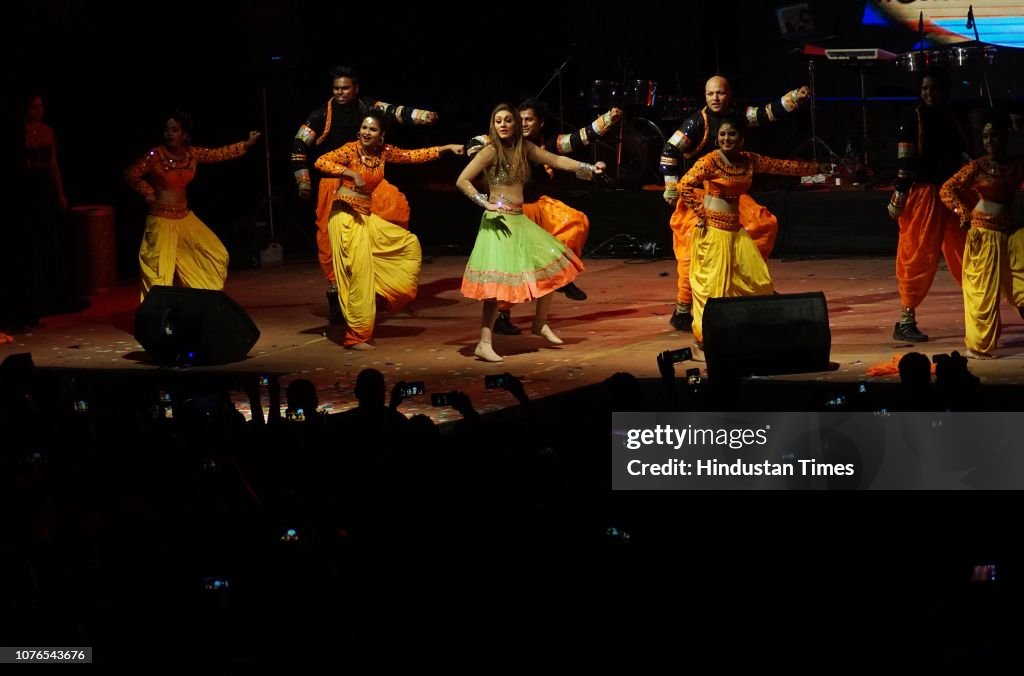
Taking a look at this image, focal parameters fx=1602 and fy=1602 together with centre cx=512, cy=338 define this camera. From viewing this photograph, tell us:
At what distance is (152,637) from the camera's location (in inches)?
139

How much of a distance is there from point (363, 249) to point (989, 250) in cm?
364

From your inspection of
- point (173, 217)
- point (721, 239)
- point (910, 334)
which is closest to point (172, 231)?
point (173, 217)

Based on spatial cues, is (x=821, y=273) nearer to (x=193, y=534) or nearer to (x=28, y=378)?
(x=28, y=378)

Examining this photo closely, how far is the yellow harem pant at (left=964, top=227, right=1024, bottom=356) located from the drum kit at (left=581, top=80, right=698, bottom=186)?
17.1 ft

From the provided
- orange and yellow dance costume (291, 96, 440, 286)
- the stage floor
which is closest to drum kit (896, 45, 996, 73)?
the stage floor

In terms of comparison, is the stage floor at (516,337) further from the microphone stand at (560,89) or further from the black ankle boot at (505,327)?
the microphone stand at (560,89)

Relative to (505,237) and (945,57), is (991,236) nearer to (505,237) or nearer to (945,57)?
(505,237)

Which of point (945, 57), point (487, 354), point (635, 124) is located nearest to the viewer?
point (487, 354)

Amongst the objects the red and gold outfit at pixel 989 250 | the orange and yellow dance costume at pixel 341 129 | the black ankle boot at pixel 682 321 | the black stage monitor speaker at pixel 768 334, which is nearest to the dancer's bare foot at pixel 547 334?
the black ankle boot at pixel 682 321

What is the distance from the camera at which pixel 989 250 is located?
8.47 m

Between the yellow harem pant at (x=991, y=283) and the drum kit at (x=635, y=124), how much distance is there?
522cm

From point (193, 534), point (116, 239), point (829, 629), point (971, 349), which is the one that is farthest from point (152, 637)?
point (116, 239)

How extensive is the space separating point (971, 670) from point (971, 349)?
5785mm

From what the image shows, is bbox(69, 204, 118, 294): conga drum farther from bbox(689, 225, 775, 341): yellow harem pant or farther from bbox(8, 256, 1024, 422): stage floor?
bbox(689, 225, 775, 341): yellow harem pant
